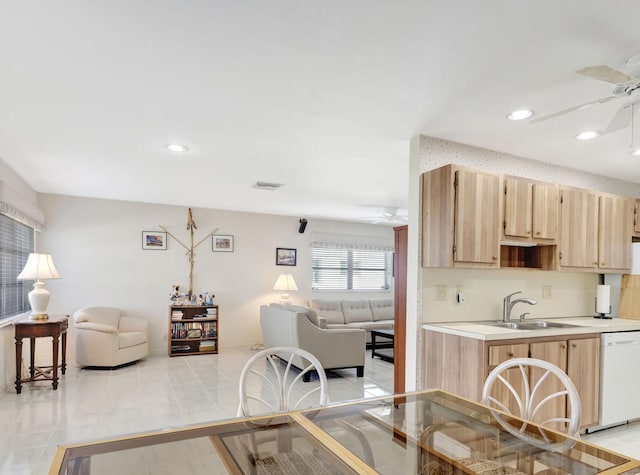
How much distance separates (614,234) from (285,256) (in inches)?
205

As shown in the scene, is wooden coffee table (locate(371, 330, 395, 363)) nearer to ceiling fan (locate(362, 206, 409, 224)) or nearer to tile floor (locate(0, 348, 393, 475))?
tile floor (locate(0, 348, 393, 475))

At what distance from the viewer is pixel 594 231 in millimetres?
3770

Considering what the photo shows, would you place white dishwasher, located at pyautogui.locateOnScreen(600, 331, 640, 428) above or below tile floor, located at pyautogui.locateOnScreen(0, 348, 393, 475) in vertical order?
above

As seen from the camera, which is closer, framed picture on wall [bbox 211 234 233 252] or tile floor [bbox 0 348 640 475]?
tile floor [bbox 0 348 640 475]

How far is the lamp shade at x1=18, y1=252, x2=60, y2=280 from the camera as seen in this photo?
14.6 ft

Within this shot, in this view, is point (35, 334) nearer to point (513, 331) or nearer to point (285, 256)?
point (285, 256)

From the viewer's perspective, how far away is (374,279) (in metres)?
8.72

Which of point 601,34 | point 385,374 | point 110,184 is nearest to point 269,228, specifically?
point 110,184

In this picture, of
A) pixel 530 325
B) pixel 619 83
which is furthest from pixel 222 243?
pixel 619 83

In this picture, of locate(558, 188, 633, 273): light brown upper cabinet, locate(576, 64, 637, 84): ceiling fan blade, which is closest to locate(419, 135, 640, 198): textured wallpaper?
locate(558, 188, 633, 273): light brown upper cabinet

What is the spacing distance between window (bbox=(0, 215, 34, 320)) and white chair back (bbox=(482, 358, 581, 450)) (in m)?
4.91

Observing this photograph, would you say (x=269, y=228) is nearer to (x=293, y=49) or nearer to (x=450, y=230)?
(x=450, y=230)

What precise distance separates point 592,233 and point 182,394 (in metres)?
4.34

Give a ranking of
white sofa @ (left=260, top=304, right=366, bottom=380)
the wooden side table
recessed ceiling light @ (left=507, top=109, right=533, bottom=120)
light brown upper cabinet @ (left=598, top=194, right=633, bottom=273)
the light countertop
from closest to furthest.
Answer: recessed ceiling light @ (left=507, top=109, right=533, bottom=120)
the light countertop
light brown upper cabinet @ (left=598, top=194, right=633, bottom=273)
the wooden side table
white sofa @ (left=260, top=304, right=366, bottom=380)
